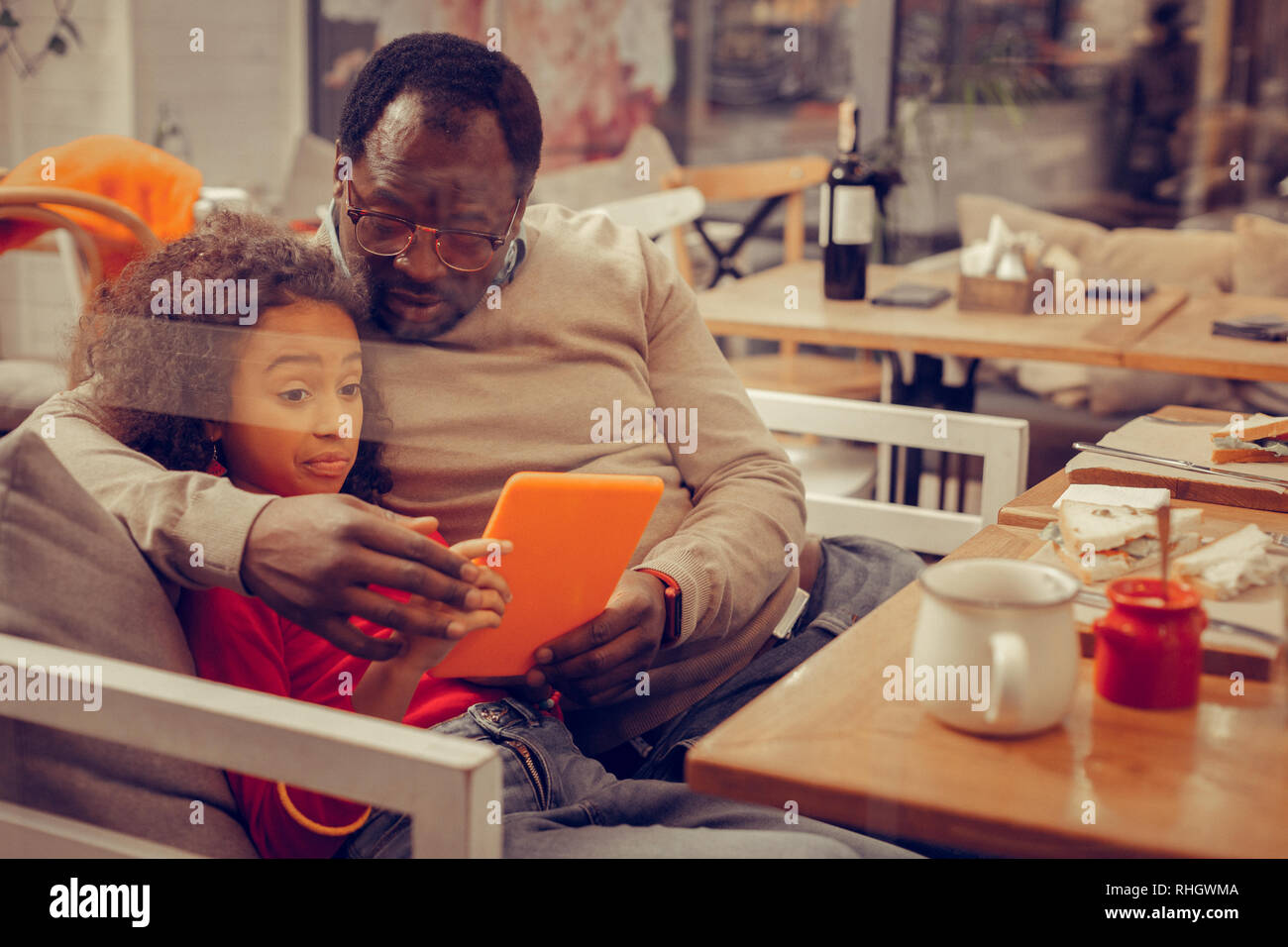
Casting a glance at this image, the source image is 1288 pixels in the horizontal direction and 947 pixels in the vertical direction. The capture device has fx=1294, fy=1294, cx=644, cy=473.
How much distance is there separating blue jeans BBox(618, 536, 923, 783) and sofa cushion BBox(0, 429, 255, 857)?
0.43 m

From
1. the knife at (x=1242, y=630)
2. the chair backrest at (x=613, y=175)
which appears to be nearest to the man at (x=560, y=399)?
the knife at (x=1242, y=630)

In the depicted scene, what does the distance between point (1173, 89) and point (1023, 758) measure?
369cm

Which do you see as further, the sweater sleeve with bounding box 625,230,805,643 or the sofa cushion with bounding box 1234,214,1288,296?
the sofa cushion with bounding box 1234,214,1288,296

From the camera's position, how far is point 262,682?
3.56ft

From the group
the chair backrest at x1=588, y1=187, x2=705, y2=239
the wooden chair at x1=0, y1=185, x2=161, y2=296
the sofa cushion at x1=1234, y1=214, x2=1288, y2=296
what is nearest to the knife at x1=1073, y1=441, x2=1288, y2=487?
the wooden chair at x1=0, y1=185, x2=161, y2=296

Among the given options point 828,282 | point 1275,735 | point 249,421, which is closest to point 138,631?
point 249,421

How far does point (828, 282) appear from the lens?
2.60 m

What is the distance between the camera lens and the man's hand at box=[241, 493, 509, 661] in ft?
3.11

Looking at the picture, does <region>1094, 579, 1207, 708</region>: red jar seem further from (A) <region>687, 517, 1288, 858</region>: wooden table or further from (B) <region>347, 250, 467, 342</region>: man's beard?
(B) <region>347, 250, 467, 342</region>: man's beard

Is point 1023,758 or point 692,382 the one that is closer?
point 1023,758

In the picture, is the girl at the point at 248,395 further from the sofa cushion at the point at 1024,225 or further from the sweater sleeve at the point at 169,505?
the sofa cushion at the point at 1024,225

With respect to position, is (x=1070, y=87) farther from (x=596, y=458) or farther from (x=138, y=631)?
(x=138, y=631)

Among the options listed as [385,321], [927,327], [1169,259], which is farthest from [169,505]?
[1169,259]

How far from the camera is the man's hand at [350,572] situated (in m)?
0.95
